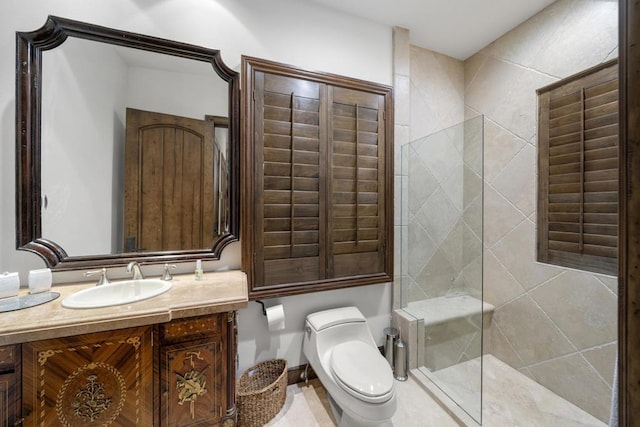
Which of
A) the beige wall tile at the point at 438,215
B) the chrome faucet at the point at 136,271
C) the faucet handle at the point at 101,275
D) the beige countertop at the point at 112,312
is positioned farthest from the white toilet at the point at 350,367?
the faucet handle at the point at 101,275

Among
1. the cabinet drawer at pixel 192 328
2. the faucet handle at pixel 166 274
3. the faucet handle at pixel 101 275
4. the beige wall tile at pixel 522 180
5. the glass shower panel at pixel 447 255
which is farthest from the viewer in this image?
the beige wall tile at pixel 522 180

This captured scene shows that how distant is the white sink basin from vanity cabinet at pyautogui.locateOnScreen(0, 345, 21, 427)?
Result: 0.77ft

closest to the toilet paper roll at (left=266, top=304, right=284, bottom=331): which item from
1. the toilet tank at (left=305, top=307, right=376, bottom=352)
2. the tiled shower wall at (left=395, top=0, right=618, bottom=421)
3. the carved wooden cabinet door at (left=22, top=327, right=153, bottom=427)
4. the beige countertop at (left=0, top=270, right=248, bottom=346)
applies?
the toilet tank at (left=305, top=307, right=376, bottom=352)

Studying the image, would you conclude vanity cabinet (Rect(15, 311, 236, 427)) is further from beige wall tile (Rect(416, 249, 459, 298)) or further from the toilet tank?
beige wall tile (Rect(416, 249, 459, 298))

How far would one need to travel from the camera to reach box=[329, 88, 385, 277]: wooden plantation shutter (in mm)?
1699

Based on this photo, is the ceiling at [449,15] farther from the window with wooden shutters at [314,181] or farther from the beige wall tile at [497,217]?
the beige wall tile at [497,217]

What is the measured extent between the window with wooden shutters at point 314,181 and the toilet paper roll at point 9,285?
97 centimetres

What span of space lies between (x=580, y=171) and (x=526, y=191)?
1.02 ft

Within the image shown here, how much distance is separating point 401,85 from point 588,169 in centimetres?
130

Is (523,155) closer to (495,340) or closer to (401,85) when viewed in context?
(401,85)

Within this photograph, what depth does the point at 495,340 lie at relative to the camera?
2.02 m

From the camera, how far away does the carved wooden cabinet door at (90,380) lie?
0.86m

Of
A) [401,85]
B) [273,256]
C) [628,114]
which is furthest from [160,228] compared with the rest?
[401,85]

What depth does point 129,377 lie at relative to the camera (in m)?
0.96
